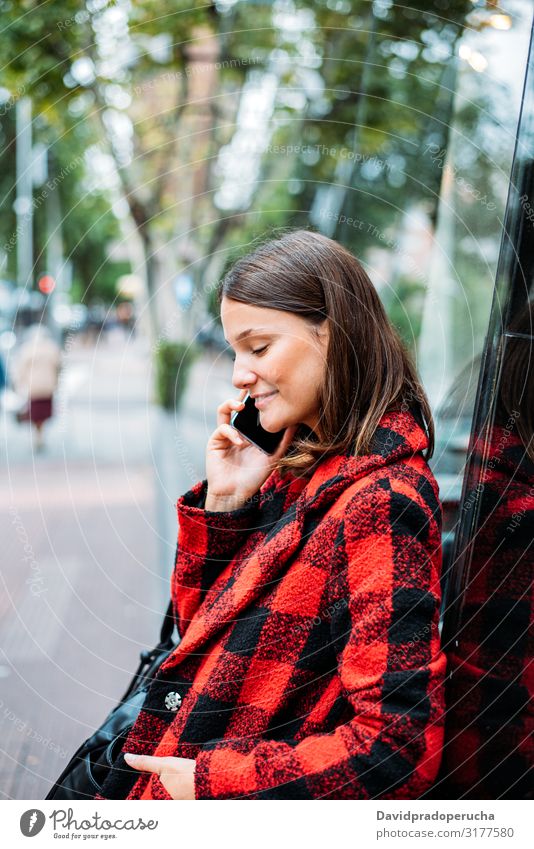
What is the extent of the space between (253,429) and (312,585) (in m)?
0.59

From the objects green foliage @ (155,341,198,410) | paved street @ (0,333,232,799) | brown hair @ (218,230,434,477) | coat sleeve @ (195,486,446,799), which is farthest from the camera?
green foliage @ (155,341,198,410)

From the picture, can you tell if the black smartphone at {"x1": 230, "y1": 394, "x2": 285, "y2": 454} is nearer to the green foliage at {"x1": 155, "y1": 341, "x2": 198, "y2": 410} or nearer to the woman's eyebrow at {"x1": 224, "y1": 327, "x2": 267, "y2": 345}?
the woman's eyebrow at {"x1": 224, "y1": 327, "x2": 267, "y2": 345}

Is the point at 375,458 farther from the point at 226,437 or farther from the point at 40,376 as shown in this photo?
the point at 40,376

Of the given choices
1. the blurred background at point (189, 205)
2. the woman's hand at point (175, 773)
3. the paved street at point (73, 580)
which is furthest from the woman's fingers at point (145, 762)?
the paved street at point (73, 580)

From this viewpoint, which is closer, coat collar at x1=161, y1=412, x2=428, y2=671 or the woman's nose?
Answer: coat collar at x1=161, y1=412, x2=428, y2=671

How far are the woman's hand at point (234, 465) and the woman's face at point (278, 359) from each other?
20 centimetres

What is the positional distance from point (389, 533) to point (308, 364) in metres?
0.40

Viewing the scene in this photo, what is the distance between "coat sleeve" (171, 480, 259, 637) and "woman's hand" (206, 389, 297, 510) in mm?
49

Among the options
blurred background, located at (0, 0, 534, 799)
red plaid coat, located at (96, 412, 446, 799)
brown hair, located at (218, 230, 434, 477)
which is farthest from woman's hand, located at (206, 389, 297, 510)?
blurred background, located at (0, 0, 534, 799)

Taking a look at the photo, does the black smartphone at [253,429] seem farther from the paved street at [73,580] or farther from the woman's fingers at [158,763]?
the paved street at [73,580]

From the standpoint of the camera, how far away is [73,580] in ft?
18.4

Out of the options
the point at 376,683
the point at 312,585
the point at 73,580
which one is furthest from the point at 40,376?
the point at 376,683

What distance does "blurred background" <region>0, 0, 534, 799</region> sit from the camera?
3.85 meters

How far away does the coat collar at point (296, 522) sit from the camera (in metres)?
1.42
